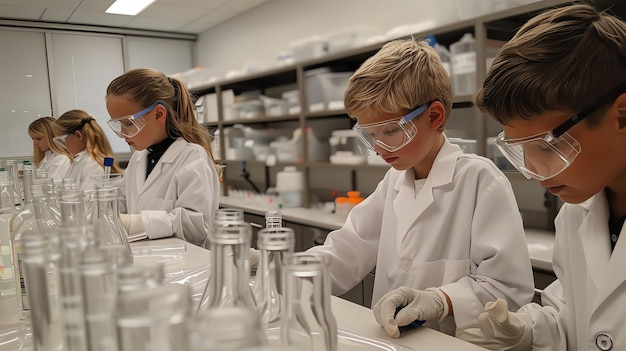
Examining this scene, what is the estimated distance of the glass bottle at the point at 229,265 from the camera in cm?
49

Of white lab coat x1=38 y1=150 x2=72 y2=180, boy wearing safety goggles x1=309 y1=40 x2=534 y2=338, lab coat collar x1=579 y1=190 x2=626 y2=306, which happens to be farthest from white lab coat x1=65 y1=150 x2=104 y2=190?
lab coat collar x1=579 y1=190 x2=626 y2=306

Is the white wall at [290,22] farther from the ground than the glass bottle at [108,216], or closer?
farther from the ground

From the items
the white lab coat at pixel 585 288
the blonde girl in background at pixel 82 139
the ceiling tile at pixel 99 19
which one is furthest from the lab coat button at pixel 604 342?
the ceiling tile at pixel 99 19

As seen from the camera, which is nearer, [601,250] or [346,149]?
[601,250]

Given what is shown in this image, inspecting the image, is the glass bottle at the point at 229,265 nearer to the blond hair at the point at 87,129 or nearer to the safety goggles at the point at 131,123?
the safety goggles at the point at 131,123

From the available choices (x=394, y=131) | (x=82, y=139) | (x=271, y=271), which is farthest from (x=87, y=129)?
(x=271, y=271)

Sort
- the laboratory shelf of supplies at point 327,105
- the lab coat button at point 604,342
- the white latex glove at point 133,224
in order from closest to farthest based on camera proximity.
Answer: the lab coat button at point 604,342
the white latex glove at point 133,224
the laboratory shelf of supplies at point 327,105

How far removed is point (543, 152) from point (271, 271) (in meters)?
0.61

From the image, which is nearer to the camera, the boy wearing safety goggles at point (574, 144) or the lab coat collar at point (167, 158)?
the boy wearing safety goggles at point (574, 144)

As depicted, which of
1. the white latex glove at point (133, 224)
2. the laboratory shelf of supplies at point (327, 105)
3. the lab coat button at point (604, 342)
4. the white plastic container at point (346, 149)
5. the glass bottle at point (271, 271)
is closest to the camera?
the glass bottle at point (271, 271)

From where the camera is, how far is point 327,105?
3.24 metres

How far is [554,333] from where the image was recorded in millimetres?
1029

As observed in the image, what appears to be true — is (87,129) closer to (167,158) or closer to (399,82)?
(167,158)

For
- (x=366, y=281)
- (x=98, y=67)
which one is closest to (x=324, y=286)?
(x=366, y=281)
